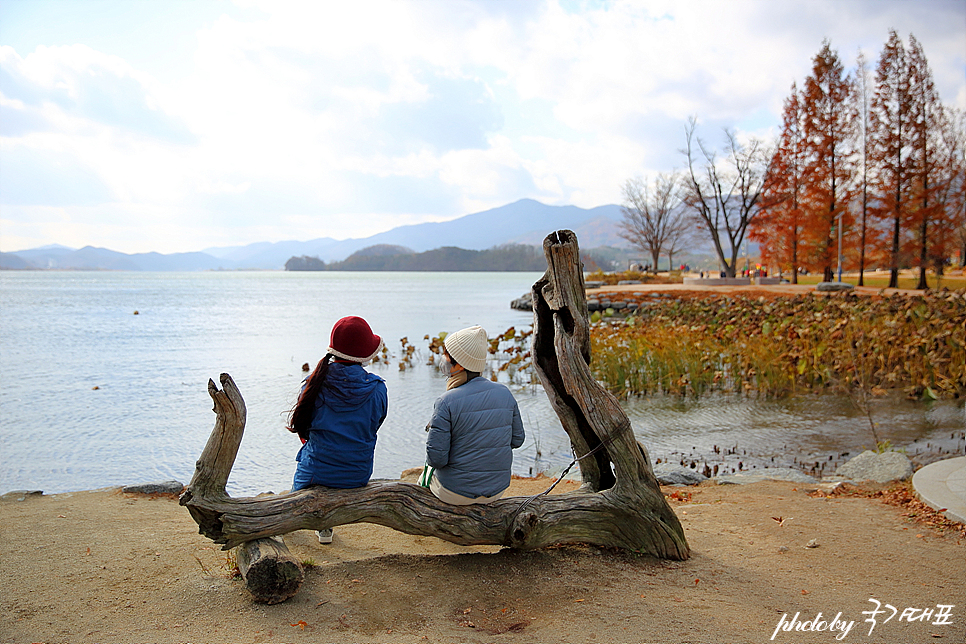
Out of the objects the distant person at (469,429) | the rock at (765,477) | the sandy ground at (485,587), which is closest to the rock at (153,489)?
the sandy ground at (485,587)

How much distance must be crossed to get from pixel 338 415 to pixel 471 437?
804 mm

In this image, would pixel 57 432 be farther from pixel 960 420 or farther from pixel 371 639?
pixel 960 420

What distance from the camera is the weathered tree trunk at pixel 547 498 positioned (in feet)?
11.5

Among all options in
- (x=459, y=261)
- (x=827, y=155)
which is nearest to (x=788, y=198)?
(x=827, y=155)

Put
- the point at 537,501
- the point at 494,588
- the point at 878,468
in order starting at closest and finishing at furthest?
1. the point at 494,588
2. the point at 537,501
3. the point at 878,468

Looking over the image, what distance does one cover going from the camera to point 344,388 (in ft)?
12.5

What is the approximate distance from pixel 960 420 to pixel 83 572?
10561 mm

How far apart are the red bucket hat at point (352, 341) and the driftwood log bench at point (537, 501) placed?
613mm

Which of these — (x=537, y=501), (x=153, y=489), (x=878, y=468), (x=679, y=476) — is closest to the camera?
(x=537, y=501)

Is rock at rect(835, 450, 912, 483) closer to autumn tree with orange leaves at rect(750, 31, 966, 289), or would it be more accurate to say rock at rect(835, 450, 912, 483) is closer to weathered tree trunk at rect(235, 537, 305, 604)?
weathered tree trunk at rect(235, 537, 305, 604)

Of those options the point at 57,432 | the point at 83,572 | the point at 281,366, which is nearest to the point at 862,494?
the point at 83,572

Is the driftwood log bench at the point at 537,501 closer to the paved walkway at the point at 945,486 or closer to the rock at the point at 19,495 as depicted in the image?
the paved walkway at the point at 945,486

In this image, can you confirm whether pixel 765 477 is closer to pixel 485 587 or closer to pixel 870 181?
pixel 485 587

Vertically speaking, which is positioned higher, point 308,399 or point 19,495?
point 308,399
